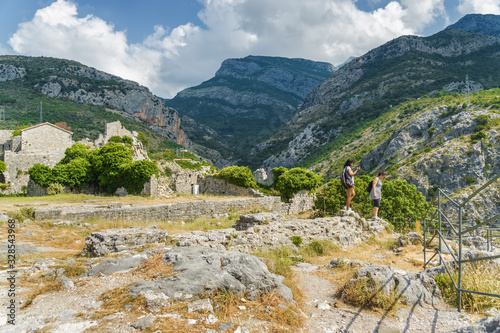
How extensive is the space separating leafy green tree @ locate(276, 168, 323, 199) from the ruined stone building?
76.0 feet

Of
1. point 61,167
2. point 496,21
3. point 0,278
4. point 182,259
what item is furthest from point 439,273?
point 496,21

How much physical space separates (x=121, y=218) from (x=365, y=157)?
62.5m

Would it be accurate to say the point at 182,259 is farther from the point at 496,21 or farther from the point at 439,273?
the point at 496,21

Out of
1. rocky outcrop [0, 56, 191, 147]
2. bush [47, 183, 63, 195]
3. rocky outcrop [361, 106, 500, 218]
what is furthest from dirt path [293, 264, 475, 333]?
rocky outcrop [0, 56, 191, 147]

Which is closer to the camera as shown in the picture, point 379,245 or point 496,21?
point 379,245

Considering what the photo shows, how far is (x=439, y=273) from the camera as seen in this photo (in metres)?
5.23

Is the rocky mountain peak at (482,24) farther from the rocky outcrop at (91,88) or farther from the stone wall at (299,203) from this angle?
the stone wall at (299,203)

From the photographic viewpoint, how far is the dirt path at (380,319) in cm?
409

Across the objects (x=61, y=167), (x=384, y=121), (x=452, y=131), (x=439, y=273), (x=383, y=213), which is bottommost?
(x=383, y=213)

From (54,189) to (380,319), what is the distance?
28065 millimetres

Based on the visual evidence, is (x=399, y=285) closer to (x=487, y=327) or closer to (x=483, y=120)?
(x=487, y=327)

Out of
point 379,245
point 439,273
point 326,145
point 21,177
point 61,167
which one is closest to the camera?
point 439,273

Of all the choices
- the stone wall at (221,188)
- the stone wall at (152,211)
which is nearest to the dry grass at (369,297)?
the stone wall at (152,211)

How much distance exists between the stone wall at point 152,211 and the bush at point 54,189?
1201 cm
